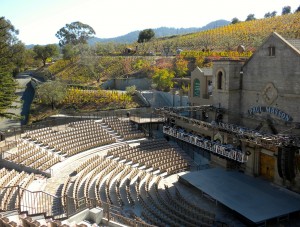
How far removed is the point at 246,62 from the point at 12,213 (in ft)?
68.9

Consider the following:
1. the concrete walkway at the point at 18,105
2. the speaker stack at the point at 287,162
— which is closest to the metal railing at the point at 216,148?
the speaker stack at the point at 287,162

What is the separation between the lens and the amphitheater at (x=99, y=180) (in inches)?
570

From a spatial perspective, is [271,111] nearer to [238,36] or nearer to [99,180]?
[99,180]

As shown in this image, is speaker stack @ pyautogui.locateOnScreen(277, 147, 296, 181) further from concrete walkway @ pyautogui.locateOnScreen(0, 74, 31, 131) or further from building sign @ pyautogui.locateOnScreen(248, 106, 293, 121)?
concrete walkway @ pyautogui.locateOnScreen(0, 74, 31, 131)

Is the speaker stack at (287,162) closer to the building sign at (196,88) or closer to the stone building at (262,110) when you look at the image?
the stone building at (262,110)

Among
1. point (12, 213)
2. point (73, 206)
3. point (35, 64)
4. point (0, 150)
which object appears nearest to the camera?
point (12, 213)

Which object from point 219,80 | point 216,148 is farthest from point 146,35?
point 216,148

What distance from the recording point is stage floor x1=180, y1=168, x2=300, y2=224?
18.3 metres

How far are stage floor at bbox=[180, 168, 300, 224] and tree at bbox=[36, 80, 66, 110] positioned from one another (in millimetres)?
27576

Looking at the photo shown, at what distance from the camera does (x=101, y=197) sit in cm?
1939

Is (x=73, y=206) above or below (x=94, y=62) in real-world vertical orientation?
below

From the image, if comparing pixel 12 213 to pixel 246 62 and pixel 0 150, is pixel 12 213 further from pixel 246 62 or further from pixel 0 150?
pixel 246 62

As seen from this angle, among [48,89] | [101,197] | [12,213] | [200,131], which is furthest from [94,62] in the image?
[12,213]

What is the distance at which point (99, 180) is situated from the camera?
21.7 metres
